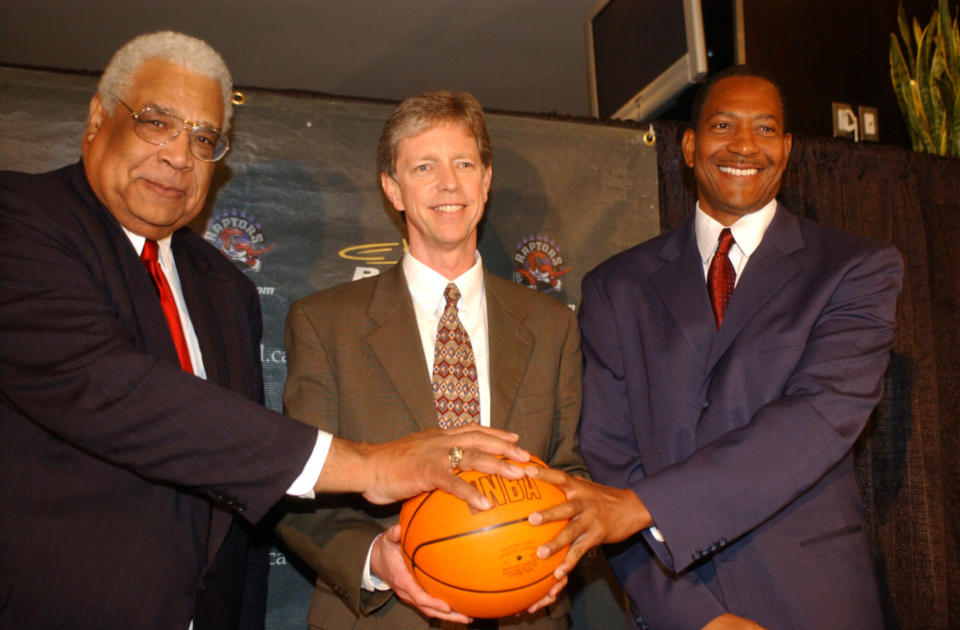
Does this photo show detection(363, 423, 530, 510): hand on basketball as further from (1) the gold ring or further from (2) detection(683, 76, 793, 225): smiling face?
(2) detection(683, 76, 793, 225): smiling face

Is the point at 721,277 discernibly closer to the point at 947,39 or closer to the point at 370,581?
the point at 370,581

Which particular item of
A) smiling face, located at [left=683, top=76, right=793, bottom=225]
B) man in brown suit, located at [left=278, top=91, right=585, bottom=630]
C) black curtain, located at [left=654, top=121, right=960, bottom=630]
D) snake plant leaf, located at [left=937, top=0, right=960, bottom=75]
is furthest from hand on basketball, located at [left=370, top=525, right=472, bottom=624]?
snake plant leaf, located at [left=937, top=0, right=960, bottom=75]

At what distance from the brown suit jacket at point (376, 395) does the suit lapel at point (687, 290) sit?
0.36 m

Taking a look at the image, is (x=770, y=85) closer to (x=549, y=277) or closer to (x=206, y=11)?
(x=549, y=277)

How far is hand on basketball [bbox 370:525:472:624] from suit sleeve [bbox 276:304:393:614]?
50 mm

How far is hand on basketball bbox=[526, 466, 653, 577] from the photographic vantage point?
1812mm

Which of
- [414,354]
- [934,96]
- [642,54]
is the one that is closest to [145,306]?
[414,354]

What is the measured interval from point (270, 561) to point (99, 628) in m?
1.10

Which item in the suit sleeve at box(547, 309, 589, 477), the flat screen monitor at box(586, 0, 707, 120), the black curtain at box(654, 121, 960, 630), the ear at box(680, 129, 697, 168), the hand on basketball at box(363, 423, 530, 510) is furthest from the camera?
the flat screen monitor at box(586, 0, 707, 120)

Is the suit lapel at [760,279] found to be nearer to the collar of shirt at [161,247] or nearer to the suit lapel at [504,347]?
the suit lapel at [504,347]

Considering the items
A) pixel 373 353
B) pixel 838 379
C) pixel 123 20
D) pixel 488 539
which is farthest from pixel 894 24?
pixel 123 20

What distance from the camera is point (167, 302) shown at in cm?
214

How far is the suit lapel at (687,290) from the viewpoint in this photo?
236 cm

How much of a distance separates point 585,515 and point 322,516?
2.52 feet
